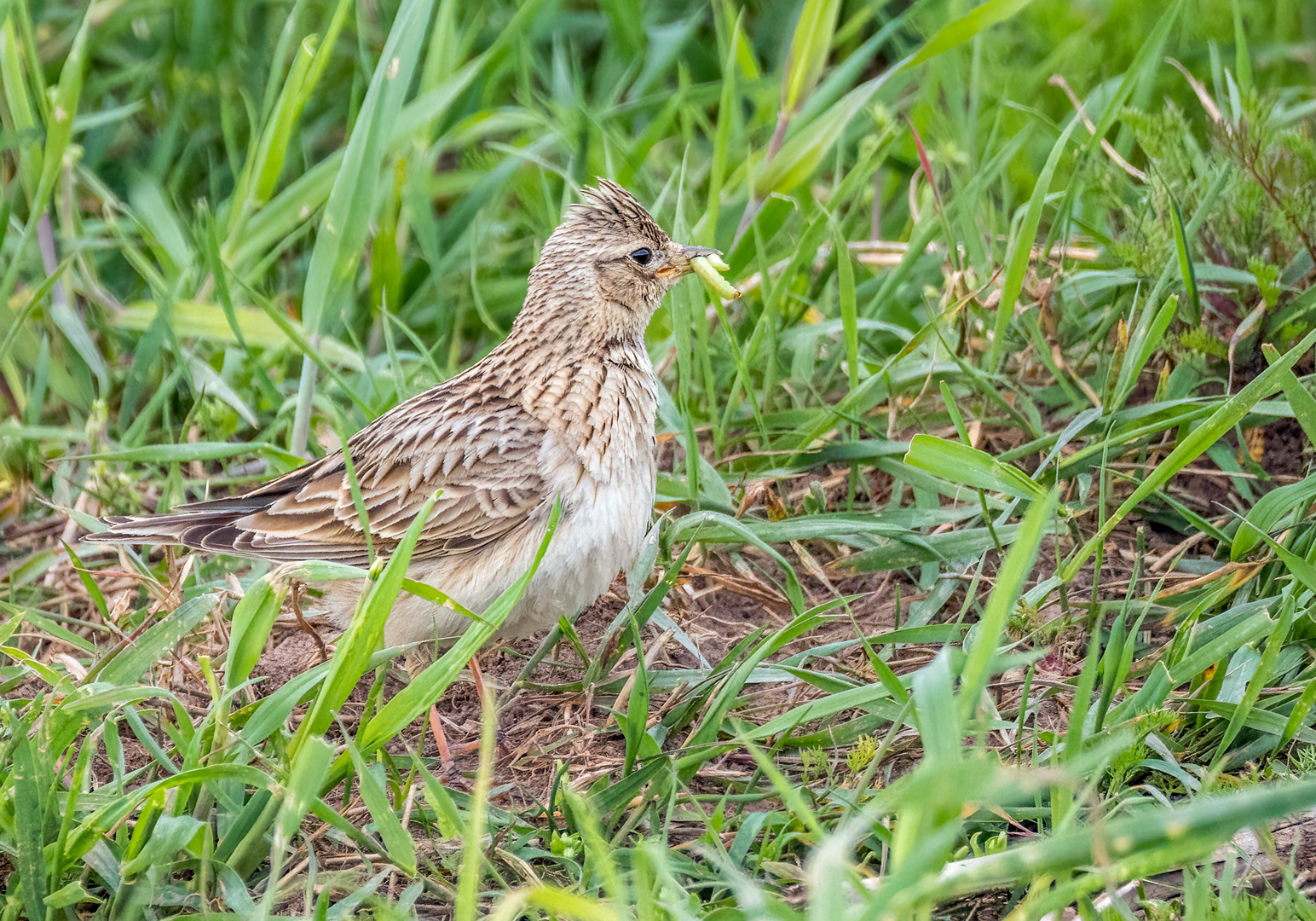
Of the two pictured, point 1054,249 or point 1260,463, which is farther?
point 1054,249

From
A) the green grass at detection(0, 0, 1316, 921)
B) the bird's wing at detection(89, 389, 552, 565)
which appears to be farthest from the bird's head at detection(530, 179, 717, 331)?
the bird's wing at detection(89, 389, 552, 565)

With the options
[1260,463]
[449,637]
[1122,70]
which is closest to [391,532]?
[449,637]

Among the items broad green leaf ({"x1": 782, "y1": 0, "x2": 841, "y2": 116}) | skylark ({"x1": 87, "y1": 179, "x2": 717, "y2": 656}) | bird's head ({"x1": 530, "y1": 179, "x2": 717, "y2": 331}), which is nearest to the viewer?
skylark ({"x1": 87, "y1": 179, "x2": 717, "y2": 656})

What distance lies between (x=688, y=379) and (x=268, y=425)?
1725mm

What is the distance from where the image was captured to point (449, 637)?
11.6 ft

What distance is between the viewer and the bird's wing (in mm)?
3736

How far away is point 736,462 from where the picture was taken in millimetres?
4449

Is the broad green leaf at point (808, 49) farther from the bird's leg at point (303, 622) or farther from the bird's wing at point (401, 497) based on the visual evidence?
the bird's leg at point (303, 622)

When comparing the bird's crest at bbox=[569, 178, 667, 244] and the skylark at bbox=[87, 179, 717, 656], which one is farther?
the bird's crest at bbox=[569, 178, 667, 244]

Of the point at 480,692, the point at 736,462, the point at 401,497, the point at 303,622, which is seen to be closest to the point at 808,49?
the point at 736,462

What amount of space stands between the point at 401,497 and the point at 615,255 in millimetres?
983

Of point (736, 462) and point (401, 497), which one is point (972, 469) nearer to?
point (736, 462)

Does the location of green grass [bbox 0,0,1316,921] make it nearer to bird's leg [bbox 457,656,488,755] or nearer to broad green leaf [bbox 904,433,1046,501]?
broad green leaf [bbox 904,433,1046,501]

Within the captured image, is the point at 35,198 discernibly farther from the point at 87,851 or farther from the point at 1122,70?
the point at 1122,70
